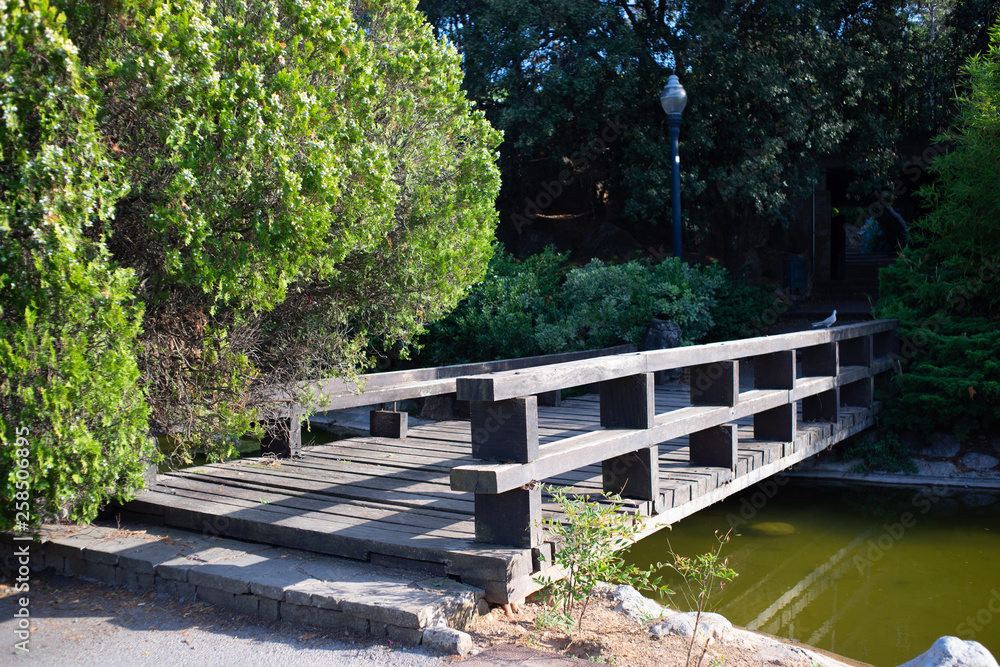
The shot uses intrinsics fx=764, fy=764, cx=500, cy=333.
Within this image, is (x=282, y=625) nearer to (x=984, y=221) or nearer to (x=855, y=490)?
(x=855, y=490)

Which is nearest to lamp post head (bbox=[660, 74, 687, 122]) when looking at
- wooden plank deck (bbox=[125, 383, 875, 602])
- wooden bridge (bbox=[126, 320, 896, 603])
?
wooden bridge (bbox=[126, 320, 896, 603])

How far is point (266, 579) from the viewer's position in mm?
3814

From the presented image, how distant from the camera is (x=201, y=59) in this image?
401 centimetres

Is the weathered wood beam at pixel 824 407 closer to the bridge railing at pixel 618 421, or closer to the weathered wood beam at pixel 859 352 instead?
the bridge railing at pixel 618 421

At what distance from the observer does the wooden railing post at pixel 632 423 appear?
470cm

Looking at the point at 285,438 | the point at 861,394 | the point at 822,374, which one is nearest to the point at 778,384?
the point at 822,374

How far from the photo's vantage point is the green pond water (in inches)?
209

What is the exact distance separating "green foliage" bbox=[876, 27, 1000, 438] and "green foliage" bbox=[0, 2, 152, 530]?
784 centimetres

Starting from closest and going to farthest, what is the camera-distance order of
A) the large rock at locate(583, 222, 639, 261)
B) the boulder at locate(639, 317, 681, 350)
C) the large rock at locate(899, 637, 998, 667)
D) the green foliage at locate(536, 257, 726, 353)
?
the large rock at locate(899, 637, 998, 667) → the boulder at locate(639, 317, 681, 350) → the green foliage at locate(536, 257, 726, 353) → the large rock at locate(583, 222, 639, 261)

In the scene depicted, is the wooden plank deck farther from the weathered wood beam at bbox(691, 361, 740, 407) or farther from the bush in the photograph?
the bush

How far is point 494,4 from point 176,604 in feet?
38.0

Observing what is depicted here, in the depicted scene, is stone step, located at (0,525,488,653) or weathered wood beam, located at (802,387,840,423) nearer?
stone step, located at (0,525,488,653)

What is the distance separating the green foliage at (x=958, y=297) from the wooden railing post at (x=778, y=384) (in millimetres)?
2623

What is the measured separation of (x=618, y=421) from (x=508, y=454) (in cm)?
114
